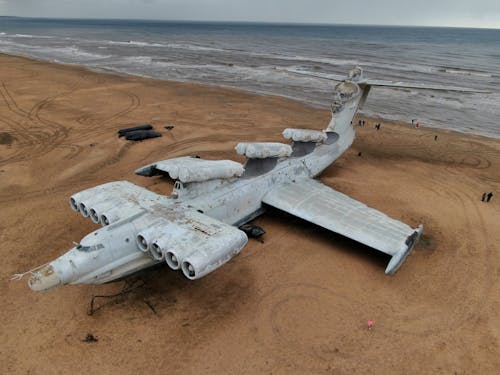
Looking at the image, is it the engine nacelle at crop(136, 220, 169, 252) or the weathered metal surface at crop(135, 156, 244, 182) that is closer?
the engine nacelle at crop(136, 220, 169, 252)

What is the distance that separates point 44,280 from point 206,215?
5.34 meters

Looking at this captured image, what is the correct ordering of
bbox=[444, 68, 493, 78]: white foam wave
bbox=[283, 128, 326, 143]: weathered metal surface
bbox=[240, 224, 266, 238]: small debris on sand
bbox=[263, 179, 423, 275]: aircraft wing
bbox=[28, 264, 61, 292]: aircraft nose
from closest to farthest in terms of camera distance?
bbox=[28, 264, 61, 292]: aircraft nose
bbox=[263, 179, 423, 275]: aircraft wing
bbox=[240, 224, 266, 238]: small debris on sand
bbox=[283, 128, 326, 143]: weathered metal surface
bbox=[444, 68, 493, 78]: white foam wave

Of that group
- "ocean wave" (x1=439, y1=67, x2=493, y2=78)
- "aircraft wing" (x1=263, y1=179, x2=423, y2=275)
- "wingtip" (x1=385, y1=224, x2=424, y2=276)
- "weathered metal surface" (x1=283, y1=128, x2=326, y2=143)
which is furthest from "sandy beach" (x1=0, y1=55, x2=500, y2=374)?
"ocean wave" (x1=439, y1=67, x2=493, y2=78)

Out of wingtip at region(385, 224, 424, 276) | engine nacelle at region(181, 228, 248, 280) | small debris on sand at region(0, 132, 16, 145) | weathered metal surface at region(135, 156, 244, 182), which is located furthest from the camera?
small debris on sand at region(0, 132, 16, 145)

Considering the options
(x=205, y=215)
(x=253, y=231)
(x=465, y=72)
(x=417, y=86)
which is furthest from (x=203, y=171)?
(x=465, y=72)

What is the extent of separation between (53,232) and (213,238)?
29.8 feet

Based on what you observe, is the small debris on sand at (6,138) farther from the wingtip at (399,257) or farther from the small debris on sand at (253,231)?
the wingtip at (399,257)

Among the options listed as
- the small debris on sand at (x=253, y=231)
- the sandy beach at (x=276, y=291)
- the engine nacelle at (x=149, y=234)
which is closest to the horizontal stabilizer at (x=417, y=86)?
the sandy beach at (x=276, y=291)

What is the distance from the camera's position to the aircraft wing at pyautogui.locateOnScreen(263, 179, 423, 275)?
511 inches

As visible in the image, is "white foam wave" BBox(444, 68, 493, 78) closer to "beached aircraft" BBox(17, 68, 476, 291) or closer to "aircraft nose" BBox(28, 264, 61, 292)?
"beached aircraft" BBox(17, 68, 476, 291)

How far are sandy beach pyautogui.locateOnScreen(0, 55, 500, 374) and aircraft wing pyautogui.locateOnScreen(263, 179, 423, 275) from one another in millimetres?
1193

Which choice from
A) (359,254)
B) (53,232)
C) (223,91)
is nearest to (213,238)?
(359,254)

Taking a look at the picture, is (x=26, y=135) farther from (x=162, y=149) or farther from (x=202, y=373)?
(x=202, y=373)

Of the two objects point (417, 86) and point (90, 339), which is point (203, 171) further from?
point (417, 86)
